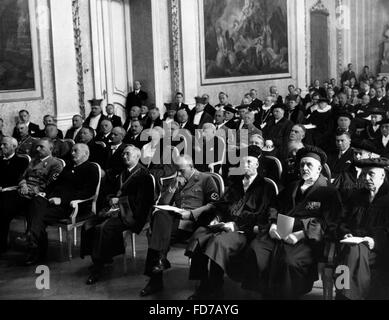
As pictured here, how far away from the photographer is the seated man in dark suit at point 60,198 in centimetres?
603

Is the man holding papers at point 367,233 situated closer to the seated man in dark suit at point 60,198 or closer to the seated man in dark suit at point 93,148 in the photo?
the seated man in dark suit at point 60,198

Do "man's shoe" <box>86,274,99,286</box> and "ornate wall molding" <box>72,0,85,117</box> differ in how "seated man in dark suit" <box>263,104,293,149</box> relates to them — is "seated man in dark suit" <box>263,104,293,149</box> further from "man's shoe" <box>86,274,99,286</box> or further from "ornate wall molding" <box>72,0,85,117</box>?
"man's shoe" <box>86,274,99,286</box>

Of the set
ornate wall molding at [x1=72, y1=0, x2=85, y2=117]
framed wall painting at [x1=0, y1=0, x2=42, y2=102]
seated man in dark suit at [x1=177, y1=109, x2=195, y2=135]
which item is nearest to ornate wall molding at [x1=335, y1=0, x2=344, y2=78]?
ornate wall molding at [x1=72, y1=0, x2=85, y2=117]

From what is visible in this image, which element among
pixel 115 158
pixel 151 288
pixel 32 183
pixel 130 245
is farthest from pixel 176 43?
pixel 151 288

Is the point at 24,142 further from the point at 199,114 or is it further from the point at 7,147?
the point at 199,114

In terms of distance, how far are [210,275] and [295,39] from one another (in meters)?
14.9

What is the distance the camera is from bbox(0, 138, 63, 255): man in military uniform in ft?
21.3

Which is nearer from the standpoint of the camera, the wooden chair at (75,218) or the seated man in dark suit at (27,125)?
the wooden chair at (75,218)

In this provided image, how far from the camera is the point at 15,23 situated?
10789mm

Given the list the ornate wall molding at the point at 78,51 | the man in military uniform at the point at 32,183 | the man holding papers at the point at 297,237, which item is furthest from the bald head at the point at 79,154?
the ornate wall molding at the point at 78,51

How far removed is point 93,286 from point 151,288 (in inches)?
24.5

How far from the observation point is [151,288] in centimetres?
498
